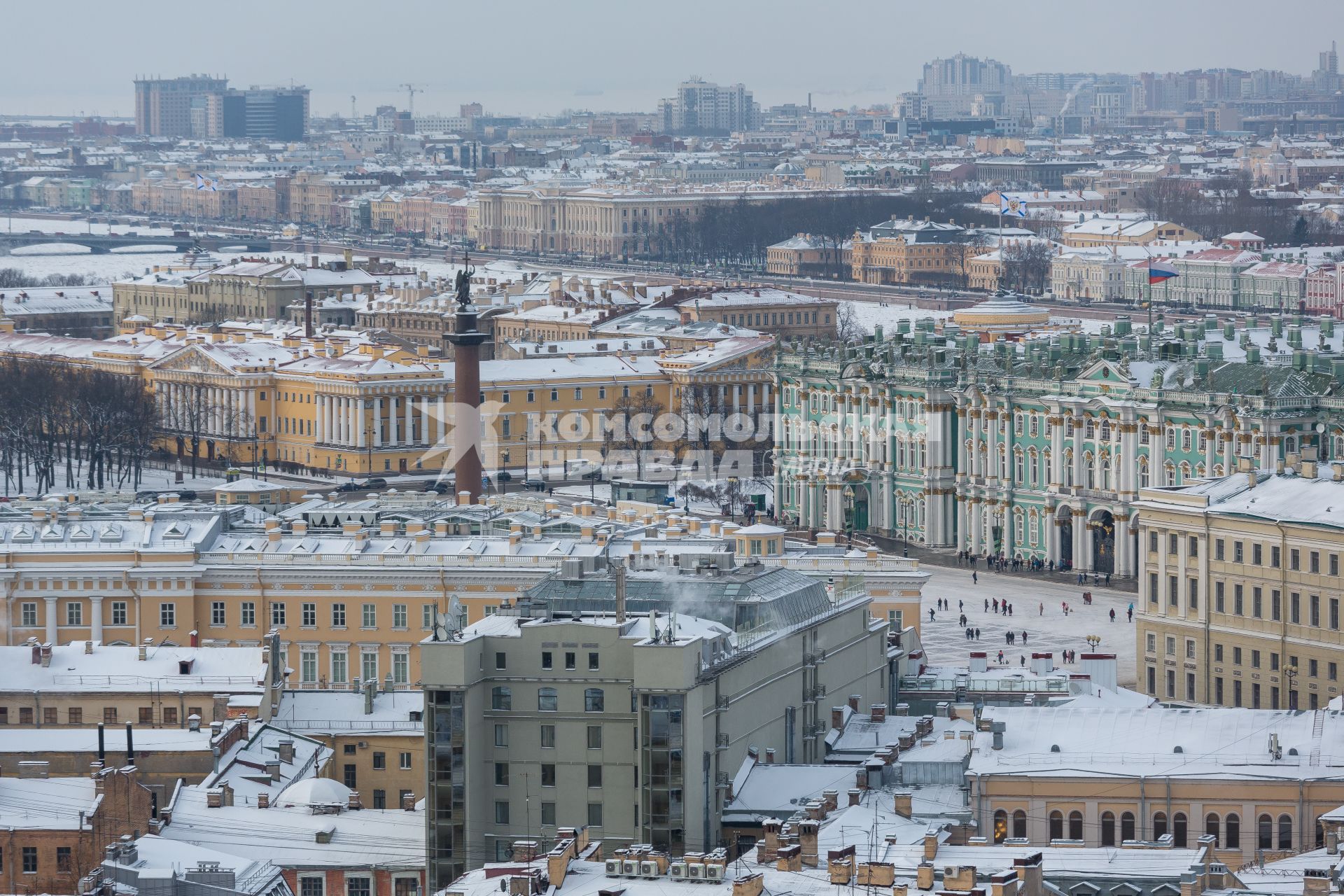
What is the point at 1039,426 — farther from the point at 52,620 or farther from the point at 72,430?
the point at 72,430

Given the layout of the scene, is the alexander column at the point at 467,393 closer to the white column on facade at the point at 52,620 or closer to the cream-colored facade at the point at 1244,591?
the white column on facade at the point at 52,620

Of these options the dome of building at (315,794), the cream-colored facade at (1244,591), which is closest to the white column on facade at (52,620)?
the dome of building at (315,794)

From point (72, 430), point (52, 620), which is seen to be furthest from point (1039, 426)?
point (72, 430)

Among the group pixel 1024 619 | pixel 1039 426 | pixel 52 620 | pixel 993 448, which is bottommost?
pixel 1024 619

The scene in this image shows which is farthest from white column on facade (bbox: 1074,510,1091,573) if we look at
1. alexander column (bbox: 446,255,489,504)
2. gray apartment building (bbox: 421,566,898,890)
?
gray apartment building (bbox: 421,566,898,890)

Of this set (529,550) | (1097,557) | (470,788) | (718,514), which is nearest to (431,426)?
(718,514)

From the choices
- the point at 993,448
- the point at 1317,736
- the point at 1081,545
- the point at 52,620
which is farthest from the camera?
the point at 993,448

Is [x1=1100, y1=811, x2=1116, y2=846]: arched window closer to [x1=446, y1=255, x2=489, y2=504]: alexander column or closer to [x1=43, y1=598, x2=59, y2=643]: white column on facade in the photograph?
[x1=43, y1=598, x2=59, y2=643]: white column on facade
